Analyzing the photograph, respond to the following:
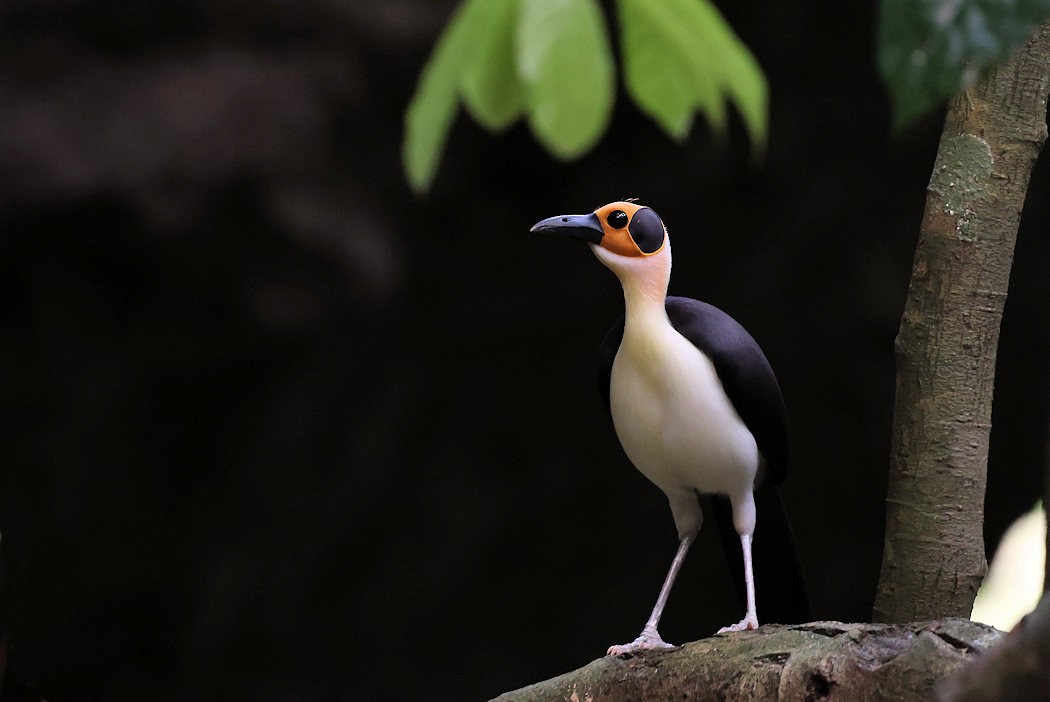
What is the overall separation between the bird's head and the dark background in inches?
53.6

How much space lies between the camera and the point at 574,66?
616 millimetres

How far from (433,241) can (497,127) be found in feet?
7.56

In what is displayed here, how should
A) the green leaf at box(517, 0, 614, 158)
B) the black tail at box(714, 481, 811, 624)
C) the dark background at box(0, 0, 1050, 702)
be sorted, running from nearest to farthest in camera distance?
the green leaf at box(517, 0, 614, 158)
the black tail at box(714, 481, 811, 624)
the dark background at box(0, 0, 1050, 702)

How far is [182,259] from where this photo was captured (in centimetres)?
265

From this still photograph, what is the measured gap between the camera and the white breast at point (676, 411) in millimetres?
1280

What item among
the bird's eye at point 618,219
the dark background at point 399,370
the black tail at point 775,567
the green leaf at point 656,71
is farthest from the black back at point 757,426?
the dark background at point 399,370

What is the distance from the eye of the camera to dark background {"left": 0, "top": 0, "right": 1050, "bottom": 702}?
2.61 metres

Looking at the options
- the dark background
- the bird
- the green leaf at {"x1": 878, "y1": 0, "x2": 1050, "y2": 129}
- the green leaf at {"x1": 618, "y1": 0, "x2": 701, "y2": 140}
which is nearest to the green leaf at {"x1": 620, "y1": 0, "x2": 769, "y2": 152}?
the green leaf at {"x1": 618, "y1": 0, "x2": 701, "y2": 140}

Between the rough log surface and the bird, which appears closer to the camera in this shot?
the rough log surface

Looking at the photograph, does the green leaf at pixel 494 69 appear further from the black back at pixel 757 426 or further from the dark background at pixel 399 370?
the dark background at pixel 399 370

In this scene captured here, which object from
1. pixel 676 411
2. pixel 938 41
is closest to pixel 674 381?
pixel 676 411

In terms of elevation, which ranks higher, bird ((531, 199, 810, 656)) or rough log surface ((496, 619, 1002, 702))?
bird ((531, 199, 810, 656))

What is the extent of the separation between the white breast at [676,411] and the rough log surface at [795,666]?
0.19 meters

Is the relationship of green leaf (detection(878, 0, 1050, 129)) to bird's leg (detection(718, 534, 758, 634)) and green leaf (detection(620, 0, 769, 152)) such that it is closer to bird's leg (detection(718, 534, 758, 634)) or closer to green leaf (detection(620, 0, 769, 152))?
green leaf (detection(620, 0, 769, 152))
